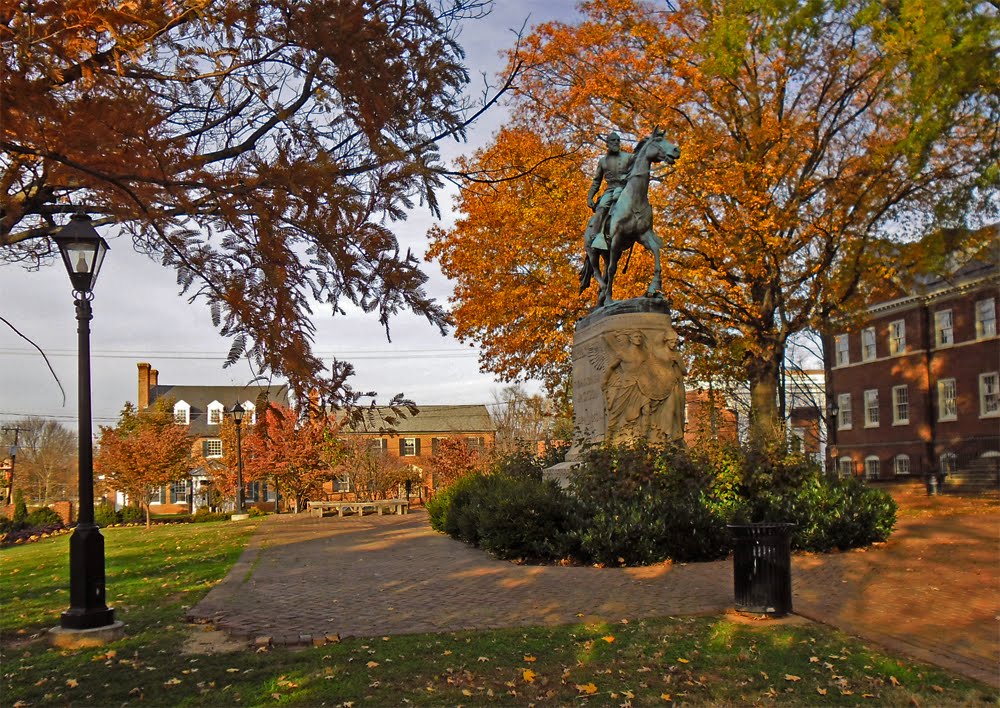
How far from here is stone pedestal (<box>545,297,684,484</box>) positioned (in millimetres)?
15117

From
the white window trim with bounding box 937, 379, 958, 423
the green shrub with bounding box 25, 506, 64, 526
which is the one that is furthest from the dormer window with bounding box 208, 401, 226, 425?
the white window trim with bounding box 937, 379, 958, 423

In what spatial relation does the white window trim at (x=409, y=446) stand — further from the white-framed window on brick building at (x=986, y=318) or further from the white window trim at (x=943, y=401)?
the white-framed window on brick building at (x=986, y=318)

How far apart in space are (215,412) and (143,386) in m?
5.45

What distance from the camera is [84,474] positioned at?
8.85 metres

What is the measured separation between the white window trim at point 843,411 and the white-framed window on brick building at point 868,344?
2643 millimetres

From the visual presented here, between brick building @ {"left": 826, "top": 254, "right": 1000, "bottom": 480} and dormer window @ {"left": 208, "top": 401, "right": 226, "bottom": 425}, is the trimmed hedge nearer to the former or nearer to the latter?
brick building @ {"left": 826, "top": 254, "right": 1000, "bottom": 480}

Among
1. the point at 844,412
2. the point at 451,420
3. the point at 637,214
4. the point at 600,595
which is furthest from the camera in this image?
the point at 451,420

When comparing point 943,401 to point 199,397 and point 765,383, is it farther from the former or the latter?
point 199,397

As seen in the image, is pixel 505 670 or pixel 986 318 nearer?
pixel 505 670

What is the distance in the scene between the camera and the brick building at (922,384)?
39625 mm

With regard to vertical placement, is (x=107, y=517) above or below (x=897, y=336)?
below

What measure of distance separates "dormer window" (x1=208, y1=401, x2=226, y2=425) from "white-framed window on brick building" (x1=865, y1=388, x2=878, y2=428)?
40275mm

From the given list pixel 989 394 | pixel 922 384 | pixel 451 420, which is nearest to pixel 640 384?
pixel 989 394

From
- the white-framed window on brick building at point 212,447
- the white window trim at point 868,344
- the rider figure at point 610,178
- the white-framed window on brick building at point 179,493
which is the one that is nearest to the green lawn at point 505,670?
the rider figure at point 610,178
